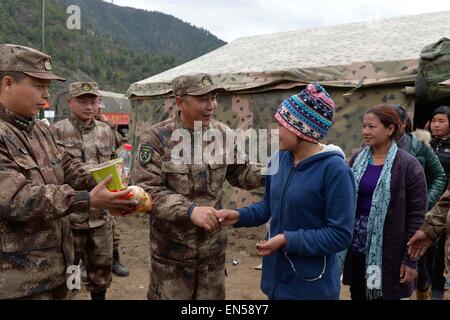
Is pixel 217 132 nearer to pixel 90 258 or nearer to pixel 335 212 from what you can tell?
pixel 335 212

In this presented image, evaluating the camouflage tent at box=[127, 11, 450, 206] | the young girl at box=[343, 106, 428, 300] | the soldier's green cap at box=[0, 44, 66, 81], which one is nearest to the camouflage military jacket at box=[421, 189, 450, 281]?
the young girl at box=[343, 106, 428, 300]

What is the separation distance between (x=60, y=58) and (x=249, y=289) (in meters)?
46.6

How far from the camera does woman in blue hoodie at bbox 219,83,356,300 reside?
2.12 m

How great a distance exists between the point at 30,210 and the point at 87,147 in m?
2.36

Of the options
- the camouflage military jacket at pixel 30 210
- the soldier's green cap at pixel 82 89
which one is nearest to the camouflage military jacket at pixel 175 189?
the camouflage military jacket at pixel 30 210

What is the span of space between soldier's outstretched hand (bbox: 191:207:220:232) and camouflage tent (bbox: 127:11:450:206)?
13.9ft

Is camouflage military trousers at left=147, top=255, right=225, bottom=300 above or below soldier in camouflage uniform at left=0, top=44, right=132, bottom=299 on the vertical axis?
below

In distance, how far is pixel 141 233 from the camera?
721cm

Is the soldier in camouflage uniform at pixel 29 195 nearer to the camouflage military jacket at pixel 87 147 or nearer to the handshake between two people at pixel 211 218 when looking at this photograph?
the handshake between two people at pixel 211 218

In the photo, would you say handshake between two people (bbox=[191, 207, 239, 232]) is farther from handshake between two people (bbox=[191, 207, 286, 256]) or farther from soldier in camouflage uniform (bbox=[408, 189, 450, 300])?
soldier in camouflage uniform (bbox=[408, 189, 450, 300])

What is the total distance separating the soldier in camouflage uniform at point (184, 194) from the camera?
9.07ft

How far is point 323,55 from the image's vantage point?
712 centimetres

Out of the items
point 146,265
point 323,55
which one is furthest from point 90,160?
point 323,55
